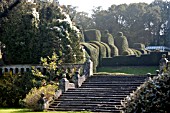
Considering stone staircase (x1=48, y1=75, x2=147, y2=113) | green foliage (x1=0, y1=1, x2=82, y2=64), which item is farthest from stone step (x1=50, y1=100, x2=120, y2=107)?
green foliage (x1=0, y1=1, x2=82, y2=64)

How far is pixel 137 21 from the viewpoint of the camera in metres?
70.4

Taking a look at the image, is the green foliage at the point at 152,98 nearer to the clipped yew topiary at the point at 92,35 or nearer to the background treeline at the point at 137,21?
the clipped yew topiary at the point at 92,35

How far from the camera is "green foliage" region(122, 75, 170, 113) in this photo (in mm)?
8750

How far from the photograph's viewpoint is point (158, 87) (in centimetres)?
909

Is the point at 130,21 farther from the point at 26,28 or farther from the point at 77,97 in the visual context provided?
the point at 77,97

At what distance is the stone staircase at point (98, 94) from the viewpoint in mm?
19016

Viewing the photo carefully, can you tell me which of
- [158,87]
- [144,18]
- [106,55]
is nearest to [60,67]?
[158,87]

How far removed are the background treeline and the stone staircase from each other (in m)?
39.0

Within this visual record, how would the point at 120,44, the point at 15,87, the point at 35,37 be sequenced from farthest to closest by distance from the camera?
the point at 120,44, the point at 35,37, the point at 15,87

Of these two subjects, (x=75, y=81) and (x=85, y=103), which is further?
(x=75, y=81)

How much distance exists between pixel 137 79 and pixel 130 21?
51.1m

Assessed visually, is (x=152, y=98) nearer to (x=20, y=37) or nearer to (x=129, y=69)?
(x=20, y=37)

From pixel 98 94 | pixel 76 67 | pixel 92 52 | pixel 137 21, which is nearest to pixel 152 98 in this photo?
pixel 98 94

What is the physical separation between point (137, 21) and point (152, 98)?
62508mm
